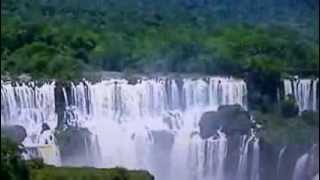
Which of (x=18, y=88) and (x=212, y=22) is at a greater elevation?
(x=212, y=22)

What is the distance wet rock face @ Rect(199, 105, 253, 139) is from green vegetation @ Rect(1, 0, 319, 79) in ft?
0.29

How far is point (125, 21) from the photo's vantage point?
1468 mm

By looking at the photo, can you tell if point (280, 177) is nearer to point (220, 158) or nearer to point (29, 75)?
point (220, 158)

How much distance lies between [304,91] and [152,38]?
0.38 metres

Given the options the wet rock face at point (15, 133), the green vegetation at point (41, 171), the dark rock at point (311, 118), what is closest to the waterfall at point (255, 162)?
the dark rock at point (311, 118)

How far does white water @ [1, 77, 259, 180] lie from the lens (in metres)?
1.44

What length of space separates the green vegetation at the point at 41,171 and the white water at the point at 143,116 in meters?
0.02

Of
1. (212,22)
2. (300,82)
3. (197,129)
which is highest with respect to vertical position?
(212,22)

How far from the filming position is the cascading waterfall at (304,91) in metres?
1.49

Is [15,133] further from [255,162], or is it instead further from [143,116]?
[255,162]

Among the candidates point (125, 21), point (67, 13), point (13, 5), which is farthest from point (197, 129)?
point (13, 5)

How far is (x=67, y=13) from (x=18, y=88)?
0.20 m

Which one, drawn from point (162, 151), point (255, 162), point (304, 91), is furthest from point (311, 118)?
point (162, 151)

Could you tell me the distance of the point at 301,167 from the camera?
1.53 m
